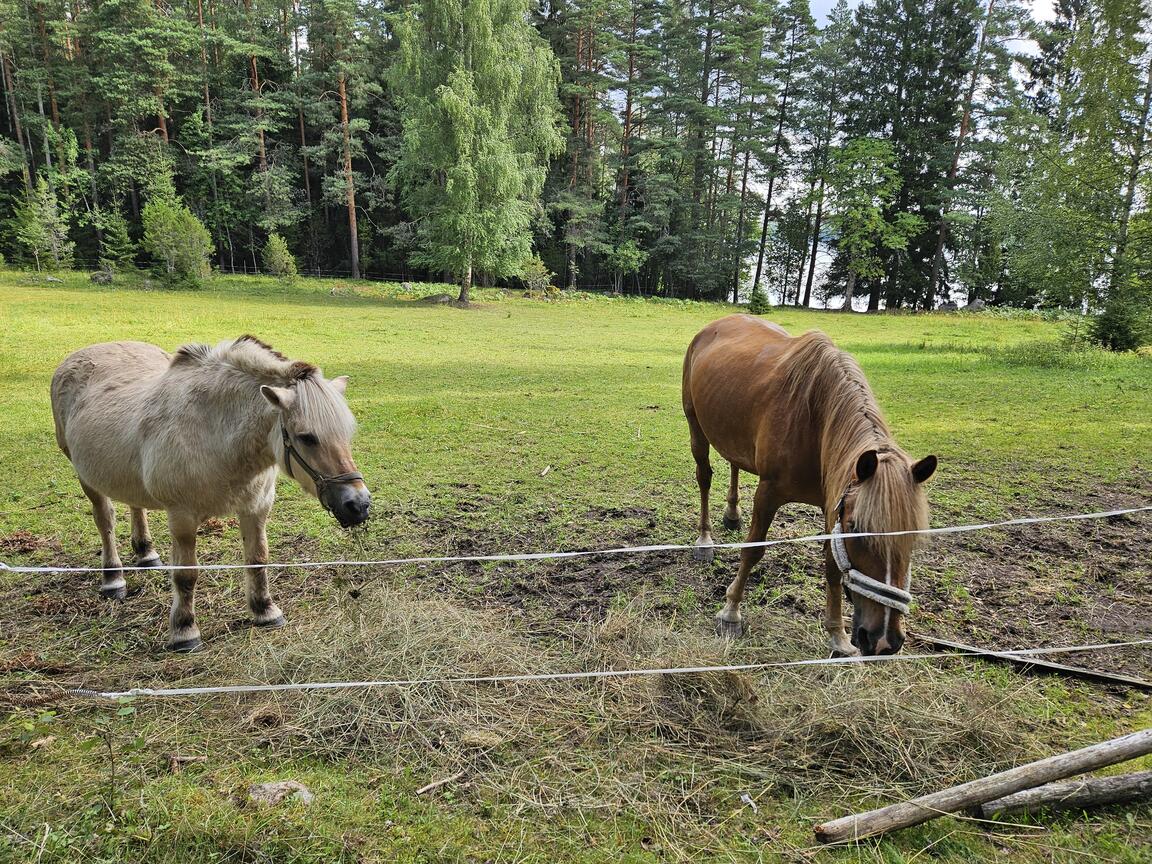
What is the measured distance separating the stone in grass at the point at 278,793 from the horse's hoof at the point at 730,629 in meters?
2.48

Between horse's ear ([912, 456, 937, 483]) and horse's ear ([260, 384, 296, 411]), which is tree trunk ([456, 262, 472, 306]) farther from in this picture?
horse's ear ([912, 456, 937, 483])

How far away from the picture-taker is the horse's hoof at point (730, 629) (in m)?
3.87

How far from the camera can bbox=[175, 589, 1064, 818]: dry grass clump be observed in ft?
8.71

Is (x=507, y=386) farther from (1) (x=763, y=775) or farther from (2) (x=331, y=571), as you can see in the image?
(1) (x=763, y=775)

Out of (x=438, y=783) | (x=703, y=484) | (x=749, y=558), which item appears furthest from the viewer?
(x=703, y=484)

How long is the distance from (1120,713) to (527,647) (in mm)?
3158

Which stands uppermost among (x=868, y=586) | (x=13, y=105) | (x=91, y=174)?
(x=13, y=105)

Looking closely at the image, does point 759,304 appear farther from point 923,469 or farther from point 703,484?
point 923,469

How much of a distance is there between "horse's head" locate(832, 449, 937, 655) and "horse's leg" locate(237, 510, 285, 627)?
3376 mm

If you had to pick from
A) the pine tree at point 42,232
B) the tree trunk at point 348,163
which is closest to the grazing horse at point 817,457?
the tree trunk at point 348,163

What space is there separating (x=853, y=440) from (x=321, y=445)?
2.82m

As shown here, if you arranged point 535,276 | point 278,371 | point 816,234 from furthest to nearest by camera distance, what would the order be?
point 816,234 → point 535,276 → point 278,371

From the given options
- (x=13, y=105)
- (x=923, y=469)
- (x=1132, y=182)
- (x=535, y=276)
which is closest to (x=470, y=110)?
(x=535, y=276)

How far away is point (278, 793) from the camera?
2.49 meters
